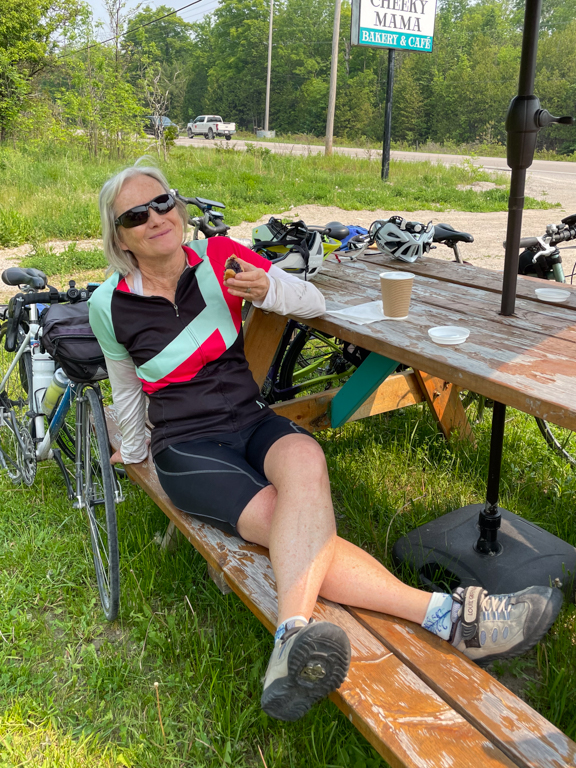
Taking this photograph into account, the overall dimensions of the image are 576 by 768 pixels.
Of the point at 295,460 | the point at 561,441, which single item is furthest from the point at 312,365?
the point at 295,460

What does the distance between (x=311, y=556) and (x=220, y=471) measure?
47 cm

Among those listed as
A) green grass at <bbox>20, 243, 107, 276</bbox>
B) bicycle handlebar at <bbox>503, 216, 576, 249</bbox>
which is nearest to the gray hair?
bicycle handlebar at <bbox>503, 216, 576, 249</bbox>

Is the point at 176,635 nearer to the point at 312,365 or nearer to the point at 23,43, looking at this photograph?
the point at 312,365

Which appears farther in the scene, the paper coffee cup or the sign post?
the sign post

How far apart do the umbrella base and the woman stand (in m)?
0.47

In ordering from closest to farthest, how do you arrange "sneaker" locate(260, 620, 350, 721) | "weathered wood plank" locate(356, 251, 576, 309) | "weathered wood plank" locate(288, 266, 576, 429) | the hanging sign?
"sneaker" locate(260, 620, 350, 721)
"weathered wood plank" locate(288, 266, 576, 429)
"weathered wood plank" locate(356, 251, 576, 309)
the hanging sign

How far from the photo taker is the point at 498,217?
12.1 metres

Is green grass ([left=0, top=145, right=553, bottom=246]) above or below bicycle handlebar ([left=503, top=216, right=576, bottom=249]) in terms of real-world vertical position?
above

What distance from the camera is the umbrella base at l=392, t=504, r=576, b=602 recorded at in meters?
2.14

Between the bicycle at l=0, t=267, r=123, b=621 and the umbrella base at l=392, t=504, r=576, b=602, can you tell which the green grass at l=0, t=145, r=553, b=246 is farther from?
the umbrella base at l=392, t=504, r=576, b=602

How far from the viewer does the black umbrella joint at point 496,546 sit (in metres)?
2.10

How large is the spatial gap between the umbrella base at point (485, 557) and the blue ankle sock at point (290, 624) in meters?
0.84

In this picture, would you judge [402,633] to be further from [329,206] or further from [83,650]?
[329,206]

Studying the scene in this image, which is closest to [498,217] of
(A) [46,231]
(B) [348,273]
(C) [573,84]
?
(A) [46,231]
